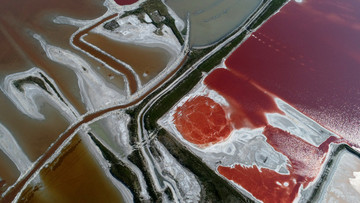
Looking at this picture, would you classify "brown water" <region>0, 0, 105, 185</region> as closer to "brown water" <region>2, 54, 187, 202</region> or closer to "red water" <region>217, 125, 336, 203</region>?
"brown water" <region>2, 54, 187, 202</region>

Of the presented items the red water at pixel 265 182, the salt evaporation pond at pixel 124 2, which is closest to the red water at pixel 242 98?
the red water at pixel 265 182

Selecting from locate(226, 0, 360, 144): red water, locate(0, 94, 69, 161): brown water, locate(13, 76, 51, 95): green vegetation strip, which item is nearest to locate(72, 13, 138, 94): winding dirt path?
locate(13, 76, 51, 95): green vegetation strip

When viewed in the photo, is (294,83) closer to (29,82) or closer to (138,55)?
(138,55)

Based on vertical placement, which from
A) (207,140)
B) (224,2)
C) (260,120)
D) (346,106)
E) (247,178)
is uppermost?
(224,2)

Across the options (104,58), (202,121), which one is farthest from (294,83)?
(104,58)

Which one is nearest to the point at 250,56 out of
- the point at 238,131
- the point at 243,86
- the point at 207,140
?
the point at 243,86

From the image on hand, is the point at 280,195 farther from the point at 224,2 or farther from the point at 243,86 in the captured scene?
the point at 224,2
